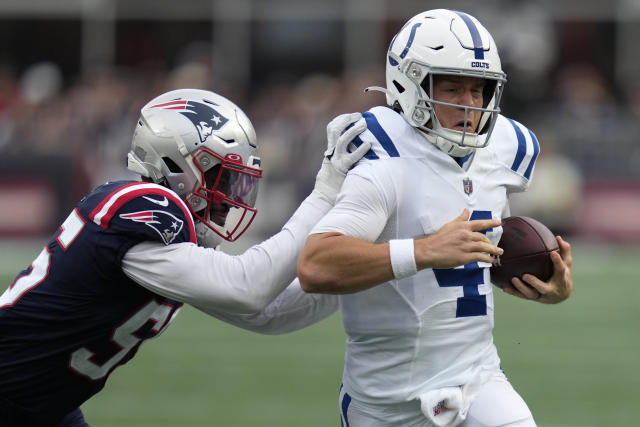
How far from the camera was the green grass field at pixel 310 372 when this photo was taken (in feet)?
19.5

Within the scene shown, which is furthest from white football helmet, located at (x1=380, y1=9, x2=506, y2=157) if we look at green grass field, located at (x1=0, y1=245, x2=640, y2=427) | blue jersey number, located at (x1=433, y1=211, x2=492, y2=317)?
green grass field, located at (x1=0, y1=245, x2=640, y2=427)

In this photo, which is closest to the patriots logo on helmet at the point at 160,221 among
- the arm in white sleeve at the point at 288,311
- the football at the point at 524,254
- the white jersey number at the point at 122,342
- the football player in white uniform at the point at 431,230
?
the white jersey number at the point at 122,342

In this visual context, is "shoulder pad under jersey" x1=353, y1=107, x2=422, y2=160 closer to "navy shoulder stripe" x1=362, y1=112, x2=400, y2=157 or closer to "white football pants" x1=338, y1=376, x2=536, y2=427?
"navy shoulder stripe" x1=362, y1=112, x2=400, y2=157

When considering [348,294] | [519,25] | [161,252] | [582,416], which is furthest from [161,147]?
[519,25]

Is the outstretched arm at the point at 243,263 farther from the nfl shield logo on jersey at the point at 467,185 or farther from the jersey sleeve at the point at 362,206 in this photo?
the nfl shield logo on jersey at the point at 467,185

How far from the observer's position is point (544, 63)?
1545 cm

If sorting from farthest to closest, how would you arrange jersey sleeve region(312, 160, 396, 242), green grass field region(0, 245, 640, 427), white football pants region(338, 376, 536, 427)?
green grass field region(0, 245, 640, 427) < white football pants region(338, 376, 536, 427) < jersey sleeve region(312, 160, 396, 242)

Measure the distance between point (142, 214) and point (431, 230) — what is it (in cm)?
84

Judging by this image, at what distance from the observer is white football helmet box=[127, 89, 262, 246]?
3672mm

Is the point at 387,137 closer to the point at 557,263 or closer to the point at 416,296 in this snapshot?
the point at 416,296

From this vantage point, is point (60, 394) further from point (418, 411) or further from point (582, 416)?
point (582, 416)

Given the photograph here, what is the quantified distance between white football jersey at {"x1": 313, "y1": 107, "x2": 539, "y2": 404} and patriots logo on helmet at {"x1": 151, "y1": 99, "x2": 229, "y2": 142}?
0.50 m

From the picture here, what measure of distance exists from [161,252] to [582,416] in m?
3.28

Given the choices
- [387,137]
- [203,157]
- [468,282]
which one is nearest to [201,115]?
[203,157]
